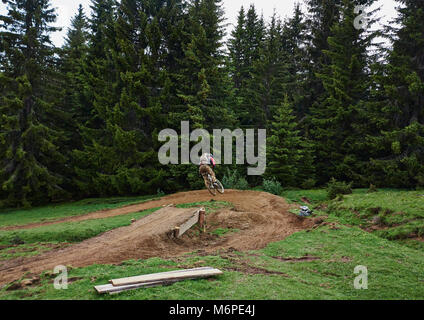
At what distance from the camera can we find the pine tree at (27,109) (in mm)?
21281

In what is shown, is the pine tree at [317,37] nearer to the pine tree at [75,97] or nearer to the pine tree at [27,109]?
the pine tree at [75,97]

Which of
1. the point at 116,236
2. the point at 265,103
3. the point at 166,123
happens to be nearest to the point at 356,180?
the point at 265,103

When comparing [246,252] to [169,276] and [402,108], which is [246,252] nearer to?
[169,276]

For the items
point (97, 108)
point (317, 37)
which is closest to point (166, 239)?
point (97, 108)

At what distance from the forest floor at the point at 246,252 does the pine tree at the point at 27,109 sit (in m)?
10.0

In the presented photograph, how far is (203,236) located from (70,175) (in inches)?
815

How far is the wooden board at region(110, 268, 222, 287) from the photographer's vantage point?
199 inches

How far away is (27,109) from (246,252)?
75.5ft

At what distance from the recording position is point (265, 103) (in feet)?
97.0

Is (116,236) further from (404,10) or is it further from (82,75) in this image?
(404,10)
